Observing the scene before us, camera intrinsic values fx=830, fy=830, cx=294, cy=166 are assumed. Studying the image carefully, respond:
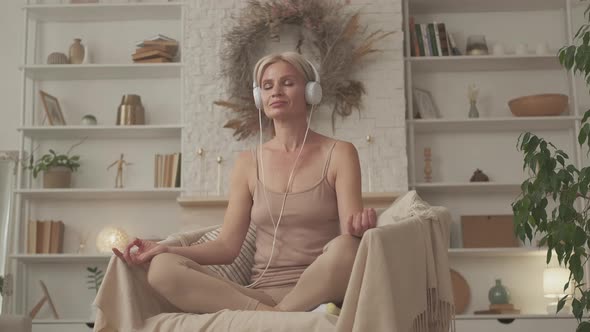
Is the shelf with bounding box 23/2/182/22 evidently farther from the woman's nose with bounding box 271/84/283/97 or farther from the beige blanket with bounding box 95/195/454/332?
the beige blanket with bounding box 95/195/454/332

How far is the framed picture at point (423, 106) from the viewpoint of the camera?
17.5 ft

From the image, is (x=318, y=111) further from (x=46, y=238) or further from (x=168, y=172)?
(x=46, y=238)

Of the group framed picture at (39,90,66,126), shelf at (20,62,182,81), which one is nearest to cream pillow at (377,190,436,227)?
shelf at (20,62,182,81)

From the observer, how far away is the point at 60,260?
17.7 feet

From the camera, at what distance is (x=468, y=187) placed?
5203 mm

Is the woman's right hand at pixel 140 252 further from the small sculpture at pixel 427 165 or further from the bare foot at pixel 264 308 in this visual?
the small sculpture at pixel 427 165

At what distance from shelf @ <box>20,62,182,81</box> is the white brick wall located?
0.23m

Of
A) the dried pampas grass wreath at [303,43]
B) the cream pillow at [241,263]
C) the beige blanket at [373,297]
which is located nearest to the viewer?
the beige blanket at [373,297]

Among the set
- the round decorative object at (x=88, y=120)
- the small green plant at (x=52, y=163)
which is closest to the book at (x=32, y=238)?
the small green plant at (x=52, y=163)

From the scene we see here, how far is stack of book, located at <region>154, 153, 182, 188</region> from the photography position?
17.3ft

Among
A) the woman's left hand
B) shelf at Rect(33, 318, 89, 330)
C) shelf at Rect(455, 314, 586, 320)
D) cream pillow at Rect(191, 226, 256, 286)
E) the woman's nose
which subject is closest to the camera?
the woman's left hand

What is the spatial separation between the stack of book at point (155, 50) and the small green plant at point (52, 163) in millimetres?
772

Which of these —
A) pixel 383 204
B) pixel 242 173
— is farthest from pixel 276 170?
pixel 383 204

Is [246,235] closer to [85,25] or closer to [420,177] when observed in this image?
[420,177]
